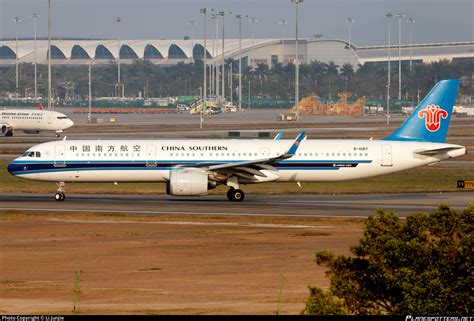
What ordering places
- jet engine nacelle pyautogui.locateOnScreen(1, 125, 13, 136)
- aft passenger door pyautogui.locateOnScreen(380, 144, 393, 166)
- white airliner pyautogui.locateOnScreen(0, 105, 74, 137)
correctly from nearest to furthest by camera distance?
aft passenger door pyautogui.locateOnScreen(380, 144, 393, 166) < jet engine nacelle pyautogui.locateOnScreen(1, 125, 13, 136) < white airliner pyautogui.locateOnScreen(0, 105, 74, 137)

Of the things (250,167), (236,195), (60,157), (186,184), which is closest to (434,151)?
(250,167)

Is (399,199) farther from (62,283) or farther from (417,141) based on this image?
(62,283)

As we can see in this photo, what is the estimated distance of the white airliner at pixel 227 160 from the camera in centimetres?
5597

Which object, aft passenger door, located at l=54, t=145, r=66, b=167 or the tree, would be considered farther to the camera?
aft passenger door, located at l=54, t=145, r=66, b=167

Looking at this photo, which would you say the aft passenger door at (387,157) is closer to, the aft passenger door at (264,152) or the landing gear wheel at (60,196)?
the aft passenger door at (264,152)

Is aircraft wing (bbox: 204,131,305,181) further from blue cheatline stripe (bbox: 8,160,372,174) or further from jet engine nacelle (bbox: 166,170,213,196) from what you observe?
jet engine nacelle (bbox: 166,170,213,196)

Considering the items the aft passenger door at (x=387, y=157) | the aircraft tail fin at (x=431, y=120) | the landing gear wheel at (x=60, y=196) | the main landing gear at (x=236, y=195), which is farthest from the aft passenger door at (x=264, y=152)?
the landing gear wheel at (x=60, y=196)

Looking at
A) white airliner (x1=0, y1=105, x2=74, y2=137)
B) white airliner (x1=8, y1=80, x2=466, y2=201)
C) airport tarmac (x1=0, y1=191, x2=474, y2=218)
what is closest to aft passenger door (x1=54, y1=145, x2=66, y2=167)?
white airliner (x1=8, y1=80, x2=466, y2=201)

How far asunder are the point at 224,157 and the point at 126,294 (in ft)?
84.7

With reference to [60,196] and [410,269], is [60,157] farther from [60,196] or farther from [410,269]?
[410,269]

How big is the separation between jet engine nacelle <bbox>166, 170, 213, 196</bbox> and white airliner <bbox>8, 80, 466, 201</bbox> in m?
0.89

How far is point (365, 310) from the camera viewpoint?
23.6 m

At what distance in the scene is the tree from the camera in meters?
22.3

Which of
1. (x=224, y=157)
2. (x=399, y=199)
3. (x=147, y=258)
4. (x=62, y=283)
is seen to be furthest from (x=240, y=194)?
(x=62, y=283)
